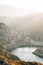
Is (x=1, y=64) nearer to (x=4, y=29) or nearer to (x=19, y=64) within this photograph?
(x=19, y=64)

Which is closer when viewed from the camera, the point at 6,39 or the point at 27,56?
the point at 27,56

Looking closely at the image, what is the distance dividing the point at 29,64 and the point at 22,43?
118322 mm

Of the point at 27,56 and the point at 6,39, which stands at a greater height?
the point at 6,39

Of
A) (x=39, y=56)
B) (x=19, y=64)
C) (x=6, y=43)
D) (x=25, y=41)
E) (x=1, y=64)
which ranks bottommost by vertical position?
(x=1, y=64)

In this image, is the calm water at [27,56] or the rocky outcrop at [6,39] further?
the rocky outcrop at [6,39]

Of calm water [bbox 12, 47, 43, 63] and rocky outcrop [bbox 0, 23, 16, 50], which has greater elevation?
rocky outcrop [bbox 0, 23, 16, 50]

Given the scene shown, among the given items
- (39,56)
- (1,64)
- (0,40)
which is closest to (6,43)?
(0,40)

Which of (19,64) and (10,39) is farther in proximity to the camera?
(10,39)

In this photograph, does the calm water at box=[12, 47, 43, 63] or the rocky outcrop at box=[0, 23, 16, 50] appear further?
the rocky outcrop at box=[0, 23, 16, 50]

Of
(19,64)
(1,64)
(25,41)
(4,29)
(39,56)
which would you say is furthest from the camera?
(25,41)

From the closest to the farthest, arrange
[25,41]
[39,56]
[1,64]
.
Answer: [1,64], [39,56], [25,41]

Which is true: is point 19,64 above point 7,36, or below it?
below

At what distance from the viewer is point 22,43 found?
18562 cm

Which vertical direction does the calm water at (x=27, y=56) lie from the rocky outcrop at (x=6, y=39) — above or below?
below
